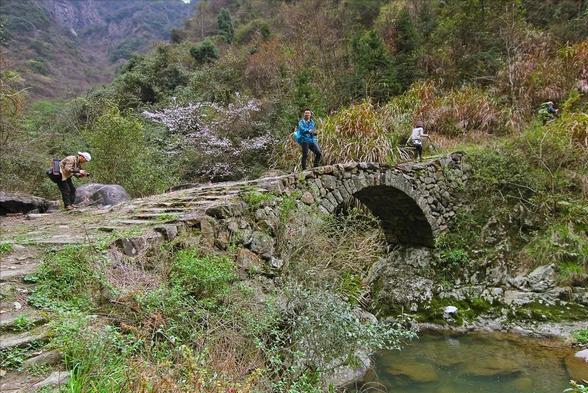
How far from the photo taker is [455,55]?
15062 millimetres

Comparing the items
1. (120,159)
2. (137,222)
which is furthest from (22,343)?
(120,159)

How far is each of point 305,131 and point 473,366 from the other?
16.2 ft

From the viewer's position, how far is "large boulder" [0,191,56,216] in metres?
9.02

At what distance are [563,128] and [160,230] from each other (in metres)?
9.34

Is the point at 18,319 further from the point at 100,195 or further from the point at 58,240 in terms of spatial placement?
the point at 100,195

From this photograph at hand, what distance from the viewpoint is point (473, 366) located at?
7406mm

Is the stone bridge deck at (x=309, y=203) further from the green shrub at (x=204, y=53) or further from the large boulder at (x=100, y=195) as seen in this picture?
the green shrub at (x=204, y=53)

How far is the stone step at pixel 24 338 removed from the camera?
9.72ft

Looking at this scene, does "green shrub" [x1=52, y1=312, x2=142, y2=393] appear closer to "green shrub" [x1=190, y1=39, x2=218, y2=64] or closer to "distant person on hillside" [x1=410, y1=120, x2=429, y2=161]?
"distant person on hillside" [x1=410, y1=120, x2=429, y2=161]

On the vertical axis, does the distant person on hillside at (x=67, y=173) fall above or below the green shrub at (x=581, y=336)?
above

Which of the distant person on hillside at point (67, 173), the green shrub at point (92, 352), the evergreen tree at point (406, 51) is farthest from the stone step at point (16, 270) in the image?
the evergreen tree at point (406, 51)

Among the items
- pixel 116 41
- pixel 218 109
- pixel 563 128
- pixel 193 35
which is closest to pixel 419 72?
pixel 563 128

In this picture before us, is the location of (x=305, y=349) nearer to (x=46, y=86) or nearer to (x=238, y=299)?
(x=238, y=299)

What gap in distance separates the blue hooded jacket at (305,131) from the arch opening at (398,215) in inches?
69.0
